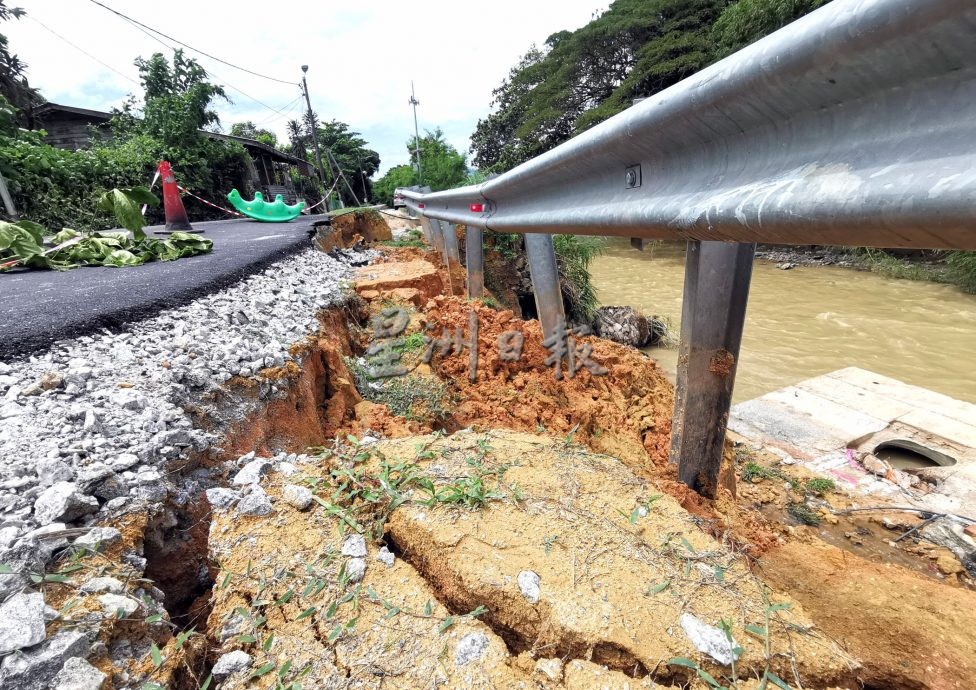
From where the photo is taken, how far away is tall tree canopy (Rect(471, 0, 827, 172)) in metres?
16.7

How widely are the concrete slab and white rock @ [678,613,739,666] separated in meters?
3.18

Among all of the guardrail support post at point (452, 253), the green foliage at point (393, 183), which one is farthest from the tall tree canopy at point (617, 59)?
the guardrail support post at point (452, 253)

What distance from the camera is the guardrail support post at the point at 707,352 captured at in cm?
181

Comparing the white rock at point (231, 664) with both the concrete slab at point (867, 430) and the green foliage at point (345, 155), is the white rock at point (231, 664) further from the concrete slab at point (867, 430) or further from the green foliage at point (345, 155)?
the green foliage at point (345, 155)

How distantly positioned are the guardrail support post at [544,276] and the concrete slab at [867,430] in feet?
7.46

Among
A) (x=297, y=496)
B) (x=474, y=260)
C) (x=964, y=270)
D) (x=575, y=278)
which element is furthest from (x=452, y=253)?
(x=964, y=270)

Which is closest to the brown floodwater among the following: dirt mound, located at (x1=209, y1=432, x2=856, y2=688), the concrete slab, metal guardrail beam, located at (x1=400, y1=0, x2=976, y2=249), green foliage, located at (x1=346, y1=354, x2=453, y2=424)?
the concrete slab

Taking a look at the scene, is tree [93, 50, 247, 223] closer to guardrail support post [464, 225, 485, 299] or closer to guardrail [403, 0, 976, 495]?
guardrail support post [464, 225, 485, 299]

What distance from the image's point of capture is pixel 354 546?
4.36ft

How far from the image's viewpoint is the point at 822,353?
289 inches

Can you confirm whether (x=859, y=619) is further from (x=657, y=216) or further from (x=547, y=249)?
(x=547, y=249)

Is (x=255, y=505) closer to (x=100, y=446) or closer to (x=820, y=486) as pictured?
(x=100, y=446)

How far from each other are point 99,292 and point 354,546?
3078mm

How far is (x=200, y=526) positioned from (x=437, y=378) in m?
1.96
